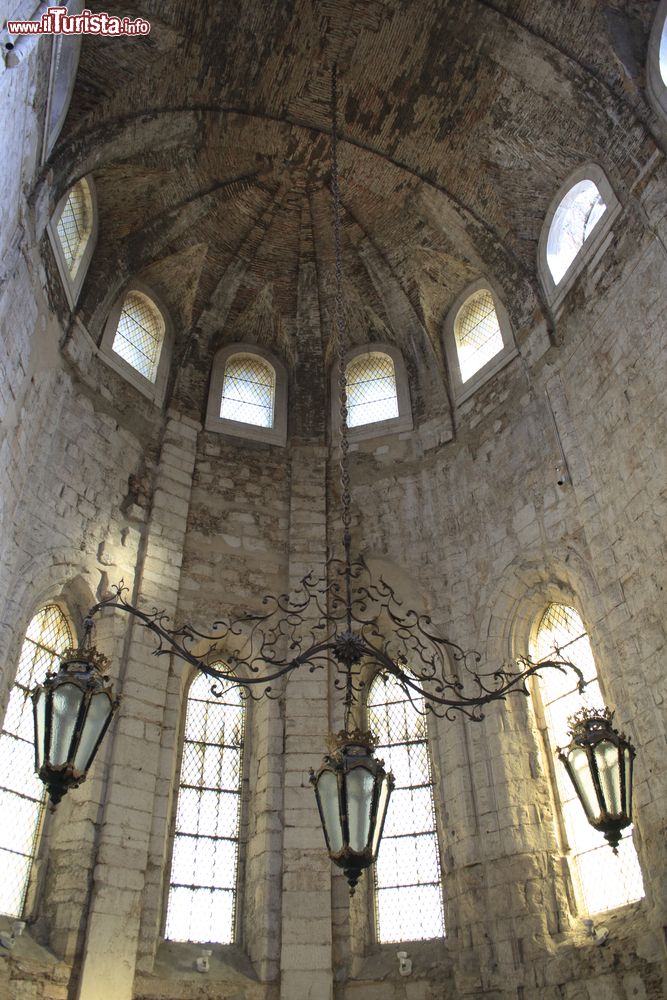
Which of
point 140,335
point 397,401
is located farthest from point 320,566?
point 140,335

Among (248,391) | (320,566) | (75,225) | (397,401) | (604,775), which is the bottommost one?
(604,775)

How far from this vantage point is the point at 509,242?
9672 mm

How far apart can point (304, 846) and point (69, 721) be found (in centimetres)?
420

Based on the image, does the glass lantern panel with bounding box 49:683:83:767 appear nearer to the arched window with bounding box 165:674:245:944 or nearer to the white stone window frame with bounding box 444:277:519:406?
the arched window with bounding box 165:674:245:944

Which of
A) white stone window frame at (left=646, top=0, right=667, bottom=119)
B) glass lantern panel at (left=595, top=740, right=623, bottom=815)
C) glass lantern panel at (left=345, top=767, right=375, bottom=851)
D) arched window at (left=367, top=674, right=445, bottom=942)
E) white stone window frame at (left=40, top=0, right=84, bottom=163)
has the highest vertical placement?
white stone window frame at (left=646, top=0, right=667, bottom=119)

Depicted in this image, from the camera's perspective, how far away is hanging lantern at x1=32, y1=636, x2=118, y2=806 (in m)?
3.84

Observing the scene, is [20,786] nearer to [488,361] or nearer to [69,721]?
[69,721]

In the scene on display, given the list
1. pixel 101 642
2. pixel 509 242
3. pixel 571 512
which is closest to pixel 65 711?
pixel 101 642

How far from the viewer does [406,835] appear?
780cm

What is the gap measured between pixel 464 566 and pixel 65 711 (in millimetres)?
5473

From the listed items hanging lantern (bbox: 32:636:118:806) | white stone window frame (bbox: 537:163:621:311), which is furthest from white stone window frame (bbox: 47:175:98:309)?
hanging lantern (bbox: 32:636:118:806)

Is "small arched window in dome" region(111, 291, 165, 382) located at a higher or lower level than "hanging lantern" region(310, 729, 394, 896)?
higher

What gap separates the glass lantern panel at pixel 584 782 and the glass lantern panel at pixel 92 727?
244cm

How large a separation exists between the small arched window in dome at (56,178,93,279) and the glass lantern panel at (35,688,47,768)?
19.0 ft
